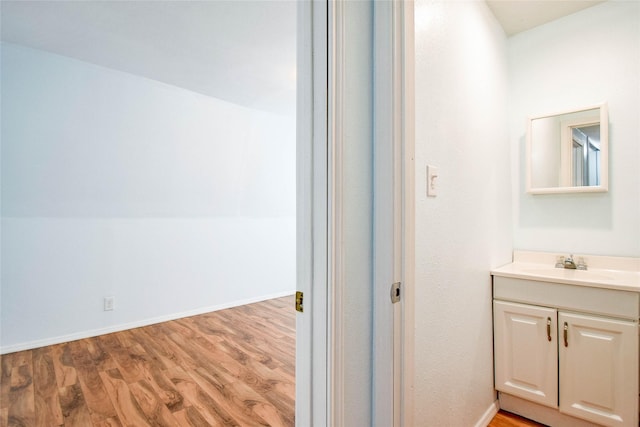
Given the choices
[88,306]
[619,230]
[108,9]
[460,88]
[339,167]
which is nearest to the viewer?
[339,167]

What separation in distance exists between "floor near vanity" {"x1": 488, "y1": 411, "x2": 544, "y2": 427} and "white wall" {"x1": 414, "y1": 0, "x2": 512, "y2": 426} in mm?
111

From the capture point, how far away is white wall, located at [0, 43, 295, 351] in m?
2.54

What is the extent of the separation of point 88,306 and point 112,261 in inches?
17.2

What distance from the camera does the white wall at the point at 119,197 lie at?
8.34ft

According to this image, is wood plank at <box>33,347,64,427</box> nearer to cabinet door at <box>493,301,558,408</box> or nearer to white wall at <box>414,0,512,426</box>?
white wall at <box>414,0,512,426</box>

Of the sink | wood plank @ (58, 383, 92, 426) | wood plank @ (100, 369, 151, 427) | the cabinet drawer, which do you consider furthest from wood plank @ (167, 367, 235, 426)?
the sink

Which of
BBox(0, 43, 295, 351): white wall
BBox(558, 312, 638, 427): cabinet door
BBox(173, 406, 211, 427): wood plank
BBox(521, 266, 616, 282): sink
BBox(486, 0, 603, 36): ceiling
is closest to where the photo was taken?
BBox(558, 312, 638, 427): cabinet door

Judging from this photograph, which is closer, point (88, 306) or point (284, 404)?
point (284, 404)

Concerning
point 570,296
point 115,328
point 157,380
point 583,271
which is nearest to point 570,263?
point 583,271

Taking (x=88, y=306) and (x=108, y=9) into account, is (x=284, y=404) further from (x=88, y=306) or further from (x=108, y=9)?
(x=108, y=9)

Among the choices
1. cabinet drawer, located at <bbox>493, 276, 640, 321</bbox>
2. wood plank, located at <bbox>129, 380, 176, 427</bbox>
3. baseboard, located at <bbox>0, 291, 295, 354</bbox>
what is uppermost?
cabinet drawer, located at <bbox>493, 276, 640, 321</bbox>

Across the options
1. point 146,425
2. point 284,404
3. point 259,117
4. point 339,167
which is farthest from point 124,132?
point 339,167

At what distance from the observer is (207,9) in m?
1.98

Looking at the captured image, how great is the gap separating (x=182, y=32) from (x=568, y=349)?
303 cm
